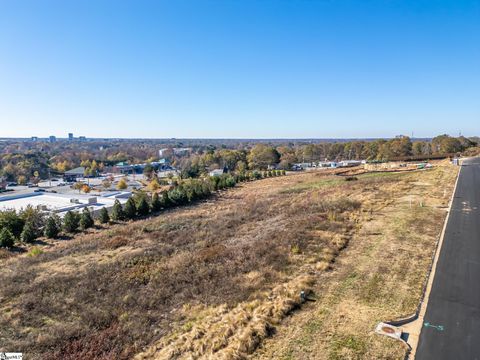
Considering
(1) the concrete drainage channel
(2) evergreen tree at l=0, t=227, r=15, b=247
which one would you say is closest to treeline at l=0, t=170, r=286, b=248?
(2) evergreen tree at l=0, t=227, r=15, b=247

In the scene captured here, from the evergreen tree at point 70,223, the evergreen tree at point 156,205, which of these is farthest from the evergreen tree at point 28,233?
the evergreen tree at point 156,205

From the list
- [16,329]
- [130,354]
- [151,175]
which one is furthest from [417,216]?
[151,175]

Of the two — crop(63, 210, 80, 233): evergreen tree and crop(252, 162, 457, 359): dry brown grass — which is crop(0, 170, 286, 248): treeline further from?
crop(252, 162, 457, 359): dry brown grass

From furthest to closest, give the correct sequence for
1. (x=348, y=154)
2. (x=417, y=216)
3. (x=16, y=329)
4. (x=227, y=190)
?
(x=348, y=154) → (x=227, y=190) → (x=417, y=216) → (x=16, y=329)

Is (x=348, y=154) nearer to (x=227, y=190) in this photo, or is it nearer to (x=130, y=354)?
(x=227, y=190)

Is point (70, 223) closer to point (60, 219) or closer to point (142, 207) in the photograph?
point (60, 219)

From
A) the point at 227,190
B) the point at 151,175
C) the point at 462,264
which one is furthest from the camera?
the point at 151,175
